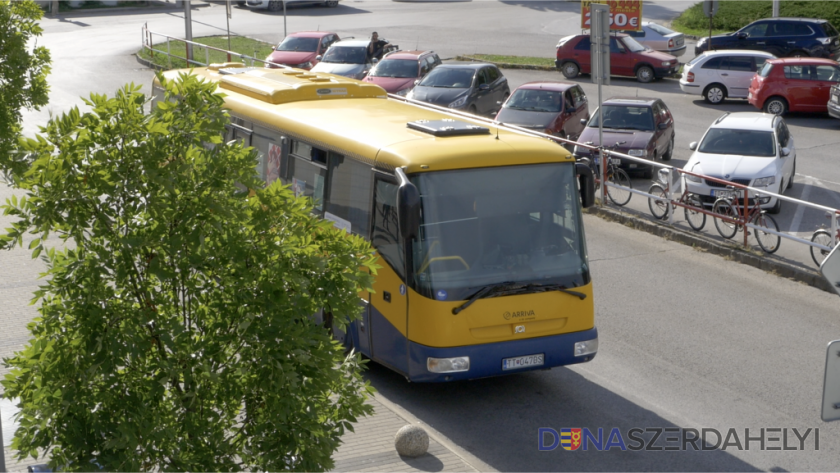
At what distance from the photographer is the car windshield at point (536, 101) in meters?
21.8

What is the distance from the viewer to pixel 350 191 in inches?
368

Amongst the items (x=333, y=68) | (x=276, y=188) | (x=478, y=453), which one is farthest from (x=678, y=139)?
(x=276, y=188)

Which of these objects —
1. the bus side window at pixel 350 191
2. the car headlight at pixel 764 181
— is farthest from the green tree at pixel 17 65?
the car headlight at pixel 764 181

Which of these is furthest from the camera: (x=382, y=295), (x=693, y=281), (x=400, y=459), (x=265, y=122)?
(x=693, y=281)

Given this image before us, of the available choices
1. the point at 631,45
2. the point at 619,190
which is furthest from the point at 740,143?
the point at 631,45

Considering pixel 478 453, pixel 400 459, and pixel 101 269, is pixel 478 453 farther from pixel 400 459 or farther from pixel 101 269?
pixel 101 269

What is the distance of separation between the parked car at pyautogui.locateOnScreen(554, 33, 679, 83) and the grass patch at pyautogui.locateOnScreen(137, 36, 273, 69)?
11.4 m

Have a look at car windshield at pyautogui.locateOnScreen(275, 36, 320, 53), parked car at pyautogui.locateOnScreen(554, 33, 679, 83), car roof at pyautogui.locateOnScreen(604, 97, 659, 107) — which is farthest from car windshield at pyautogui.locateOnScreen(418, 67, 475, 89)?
parked car at pyautogui.locateOnScreen(554, 33, 679, 83)

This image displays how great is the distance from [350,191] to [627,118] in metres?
12.8

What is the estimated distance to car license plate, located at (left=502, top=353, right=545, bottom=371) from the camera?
848 cm

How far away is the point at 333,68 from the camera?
28.6m

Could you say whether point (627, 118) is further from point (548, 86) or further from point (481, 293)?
point (481, 293)

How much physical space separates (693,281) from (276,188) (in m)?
9.94

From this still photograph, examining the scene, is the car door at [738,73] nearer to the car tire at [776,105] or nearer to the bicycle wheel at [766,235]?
the car tire at [776,105]
